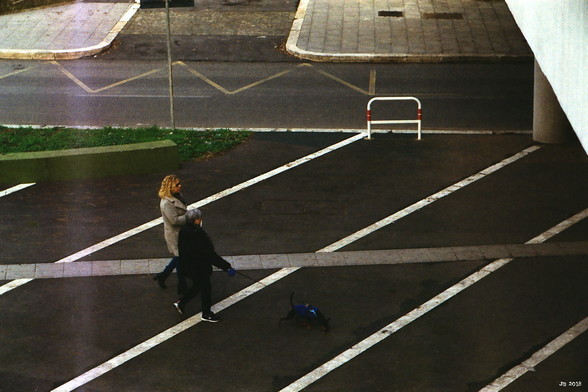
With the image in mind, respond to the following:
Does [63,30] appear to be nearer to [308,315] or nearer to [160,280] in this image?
[160,280]

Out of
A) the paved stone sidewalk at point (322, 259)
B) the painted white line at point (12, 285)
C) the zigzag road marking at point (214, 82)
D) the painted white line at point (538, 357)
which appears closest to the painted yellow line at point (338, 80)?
the zigzag road marking at point (214, 82)

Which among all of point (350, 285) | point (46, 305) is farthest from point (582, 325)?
point (46, 305)

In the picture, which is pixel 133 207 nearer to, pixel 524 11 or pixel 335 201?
pixel 335 201

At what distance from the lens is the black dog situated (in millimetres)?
12547

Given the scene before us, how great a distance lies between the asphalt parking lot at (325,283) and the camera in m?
11.8

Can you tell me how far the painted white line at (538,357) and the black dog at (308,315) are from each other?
2.27m

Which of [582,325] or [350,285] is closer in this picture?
[582,325]

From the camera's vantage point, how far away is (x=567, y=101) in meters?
10.0

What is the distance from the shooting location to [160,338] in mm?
12516

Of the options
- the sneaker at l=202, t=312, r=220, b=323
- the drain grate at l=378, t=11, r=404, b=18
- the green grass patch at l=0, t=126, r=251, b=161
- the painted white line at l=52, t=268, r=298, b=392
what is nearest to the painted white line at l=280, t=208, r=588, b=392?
the sneaker at l=202, t=312, r=220, b=323

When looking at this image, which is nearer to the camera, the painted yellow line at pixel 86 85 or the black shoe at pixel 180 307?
the black shoe at pixel 180 307

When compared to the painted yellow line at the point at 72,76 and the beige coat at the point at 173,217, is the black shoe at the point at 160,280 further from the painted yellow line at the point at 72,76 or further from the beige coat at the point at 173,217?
the painted yellow line at the point at 72,76

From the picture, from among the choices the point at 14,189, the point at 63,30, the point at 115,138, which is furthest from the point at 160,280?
the point at 63,30

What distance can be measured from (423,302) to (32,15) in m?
20.9
